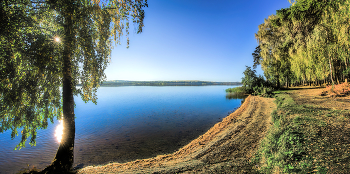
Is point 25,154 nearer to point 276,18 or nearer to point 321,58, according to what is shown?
point 321,58

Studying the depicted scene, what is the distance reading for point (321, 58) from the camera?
19.3 metres

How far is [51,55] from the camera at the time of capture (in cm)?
557

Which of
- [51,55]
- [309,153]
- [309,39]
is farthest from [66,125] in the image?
[309,39]

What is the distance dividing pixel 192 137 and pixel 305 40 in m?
24.6

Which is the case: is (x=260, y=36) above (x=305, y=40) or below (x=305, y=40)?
above

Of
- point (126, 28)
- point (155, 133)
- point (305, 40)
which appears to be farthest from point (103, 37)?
point (305, 40)

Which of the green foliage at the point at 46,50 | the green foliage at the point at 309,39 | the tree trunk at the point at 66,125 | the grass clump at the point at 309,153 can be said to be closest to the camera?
the grass clump at the point at 309,153

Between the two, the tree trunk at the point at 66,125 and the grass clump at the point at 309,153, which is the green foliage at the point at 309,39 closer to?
the grass clump at the point at 309,153

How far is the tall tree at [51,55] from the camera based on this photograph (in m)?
5.07

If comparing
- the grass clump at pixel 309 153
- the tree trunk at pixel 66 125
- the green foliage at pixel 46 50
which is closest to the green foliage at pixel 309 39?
the grass clump at pixel 309 153

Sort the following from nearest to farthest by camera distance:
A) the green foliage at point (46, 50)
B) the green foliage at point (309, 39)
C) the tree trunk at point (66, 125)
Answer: the green foliage at point (46, 50) → the tree trunk at point (66, 125) → the green foliage at point (309, 39)

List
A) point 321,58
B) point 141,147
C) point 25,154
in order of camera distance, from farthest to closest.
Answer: point 321,58, point 141,147, point 25,154

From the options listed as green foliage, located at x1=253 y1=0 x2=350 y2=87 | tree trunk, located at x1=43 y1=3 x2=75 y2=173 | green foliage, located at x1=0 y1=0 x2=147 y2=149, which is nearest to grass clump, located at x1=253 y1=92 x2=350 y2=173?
green foliage, located at x1=0 y1=0 x2=147 y2=149

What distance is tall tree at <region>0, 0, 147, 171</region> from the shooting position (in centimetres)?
507
